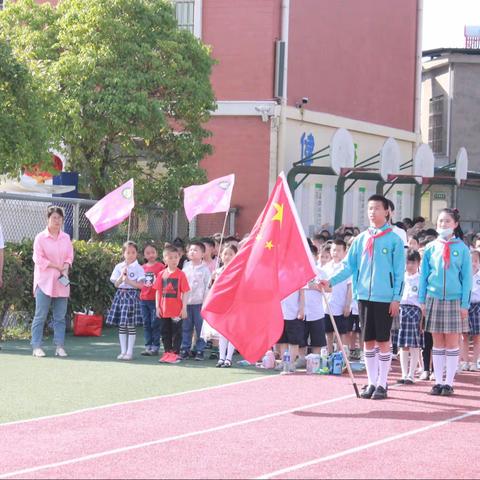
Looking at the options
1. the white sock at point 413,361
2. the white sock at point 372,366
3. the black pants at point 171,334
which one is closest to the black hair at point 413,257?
the white sock at point 413,361

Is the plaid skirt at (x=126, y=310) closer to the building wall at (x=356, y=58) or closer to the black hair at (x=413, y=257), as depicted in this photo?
the black hair at (x=413, y=257)

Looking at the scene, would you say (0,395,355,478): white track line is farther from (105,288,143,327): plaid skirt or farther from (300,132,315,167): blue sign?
(300,132,315,167): blue sign

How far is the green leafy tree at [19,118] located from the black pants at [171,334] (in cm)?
609

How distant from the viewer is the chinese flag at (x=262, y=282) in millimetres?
11281

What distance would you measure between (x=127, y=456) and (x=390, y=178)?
20727mm

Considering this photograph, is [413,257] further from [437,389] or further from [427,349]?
[437,389]

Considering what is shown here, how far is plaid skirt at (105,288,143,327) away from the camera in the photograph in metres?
15.4

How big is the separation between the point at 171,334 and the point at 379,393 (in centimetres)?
434

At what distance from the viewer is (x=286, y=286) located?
1141 centimetres

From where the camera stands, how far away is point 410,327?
13.6 meters

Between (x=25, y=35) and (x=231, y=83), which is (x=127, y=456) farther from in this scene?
(x=231, y=83)

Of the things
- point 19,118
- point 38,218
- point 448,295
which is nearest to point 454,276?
point 448,295

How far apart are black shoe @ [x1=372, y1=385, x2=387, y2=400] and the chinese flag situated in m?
1.27

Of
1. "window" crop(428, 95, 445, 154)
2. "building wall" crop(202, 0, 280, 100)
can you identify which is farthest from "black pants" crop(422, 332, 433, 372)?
"window" crop(428, 95, 445, 154)
